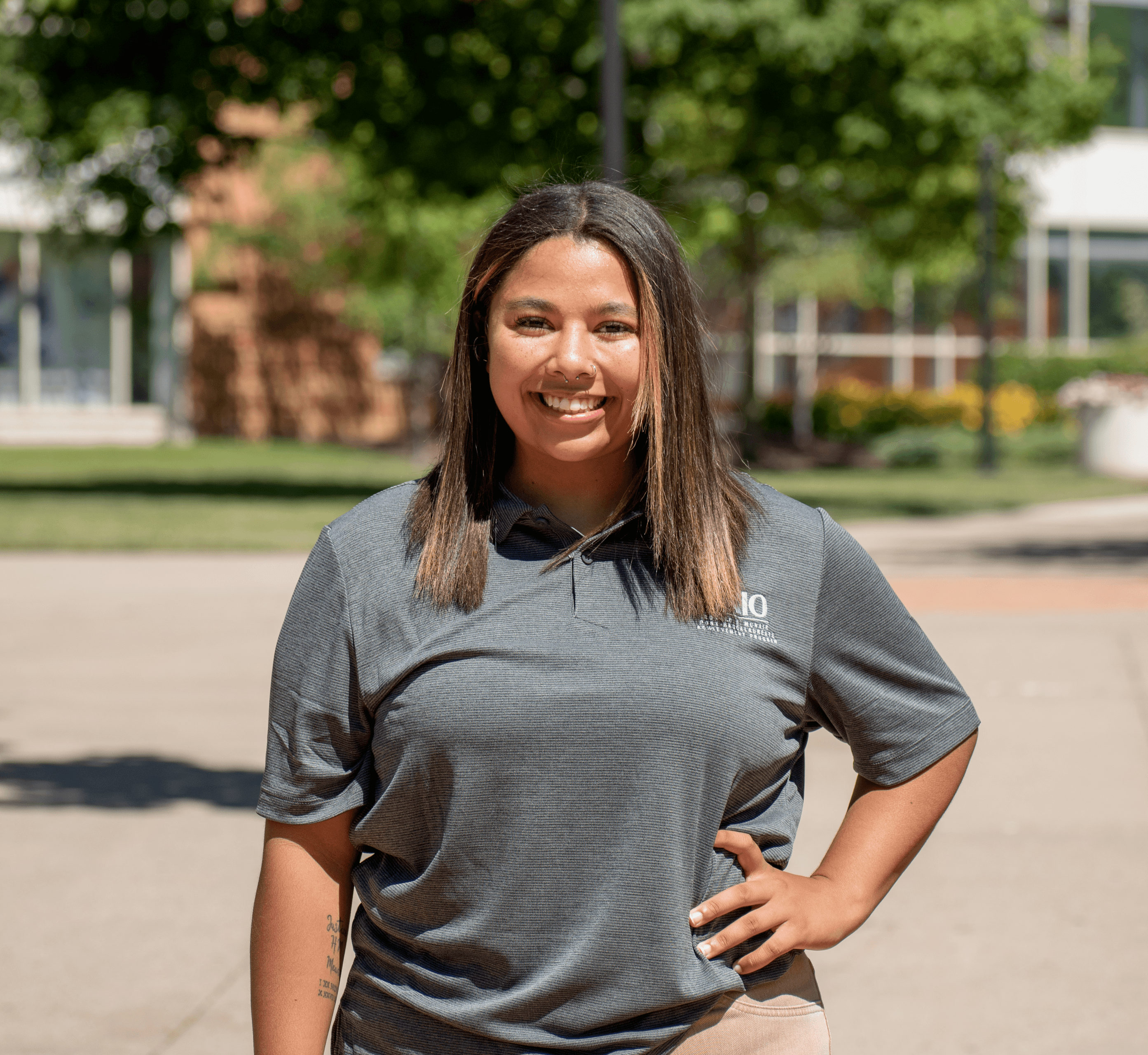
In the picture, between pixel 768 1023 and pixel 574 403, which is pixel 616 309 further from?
pixel 768 1023

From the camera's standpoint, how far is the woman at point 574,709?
1857mm

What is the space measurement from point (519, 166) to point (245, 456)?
15055mm

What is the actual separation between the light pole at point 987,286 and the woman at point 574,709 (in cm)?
2483

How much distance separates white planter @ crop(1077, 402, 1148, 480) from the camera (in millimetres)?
30797

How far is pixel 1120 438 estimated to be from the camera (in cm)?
3105

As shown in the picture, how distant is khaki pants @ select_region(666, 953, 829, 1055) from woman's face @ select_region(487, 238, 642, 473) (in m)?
0.65

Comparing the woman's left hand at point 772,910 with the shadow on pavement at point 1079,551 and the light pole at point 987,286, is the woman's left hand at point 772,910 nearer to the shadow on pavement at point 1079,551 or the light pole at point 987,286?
the shadow on pavement at point 1079,551

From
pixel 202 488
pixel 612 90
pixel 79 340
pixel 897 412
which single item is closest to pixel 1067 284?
pixel 897 412

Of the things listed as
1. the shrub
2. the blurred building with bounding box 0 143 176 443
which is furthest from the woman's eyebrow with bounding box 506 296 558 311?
the blurred building with bounding box 0 143 176 443

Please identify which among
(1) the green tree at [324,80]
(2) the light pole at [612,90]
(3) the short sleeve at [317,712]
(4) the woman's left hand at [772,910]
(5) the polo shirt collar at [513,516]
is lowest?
(4) the woman's left hand at [772,910]

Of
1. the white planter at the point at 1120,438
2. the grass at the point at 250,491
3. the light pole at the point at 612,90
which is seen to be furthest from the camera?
the white planter at the point at 1120,438

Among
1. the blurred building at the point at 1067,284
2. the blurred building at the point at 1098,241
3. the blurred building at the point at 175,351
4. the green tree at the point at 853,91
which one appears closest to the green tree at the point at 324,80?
the green tree at the point at 853,91

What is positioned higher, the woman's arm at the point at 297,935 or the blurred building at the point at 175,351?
the blurred building at the point at 175,351

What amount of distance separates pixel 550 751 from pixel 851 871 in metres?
0.50
